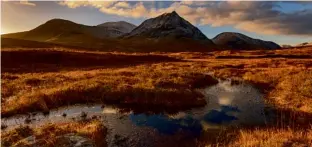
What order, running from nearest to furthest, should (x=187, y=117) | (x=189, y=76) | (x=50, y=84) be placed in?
1. (x=187, y=117)
2. (x=50, y=84)
3. (x=189, y=76)

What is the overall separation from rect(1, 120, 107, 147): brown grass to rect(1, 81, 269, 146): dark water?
735 millimetres

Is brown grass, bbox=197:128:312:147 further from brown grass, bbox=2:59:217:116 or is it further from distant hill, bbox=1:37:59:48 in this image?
distant hill, bbox=1:37:59:48

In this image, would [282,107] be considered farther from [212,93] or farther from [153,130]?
Answer: [153,130]

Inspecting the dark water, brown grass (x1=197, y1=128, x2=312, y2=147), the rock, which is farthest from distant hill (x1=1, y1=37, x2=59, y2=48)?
brown grass (x1=197, y1=128, x2=312, y2=147)

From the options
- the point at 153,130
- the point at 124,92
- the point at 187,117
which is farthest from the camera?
the point at 124,92

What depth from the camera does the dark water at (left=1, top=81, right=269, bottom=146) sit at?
60.4 feet

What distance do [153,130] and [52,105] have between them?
957 centimetres

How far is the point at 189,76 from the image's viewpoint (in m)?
39.7

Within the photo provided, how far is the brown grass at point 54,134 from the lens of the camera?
15211 millimetres

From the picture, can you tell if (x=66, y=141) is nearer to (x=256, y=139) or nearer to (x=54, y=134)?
(x=54, y=134)

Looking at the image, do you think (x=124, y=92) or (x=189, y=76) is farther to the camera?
(x=189, y=76)

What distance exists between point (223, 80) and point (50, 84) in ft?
71.5

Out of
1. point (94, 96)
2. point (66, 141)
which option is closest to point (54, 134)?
point (66, 141)

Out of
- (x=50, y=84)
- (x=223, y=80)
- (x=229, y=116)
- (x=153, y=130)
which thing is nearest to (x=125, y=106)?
(x=153, y=130)
